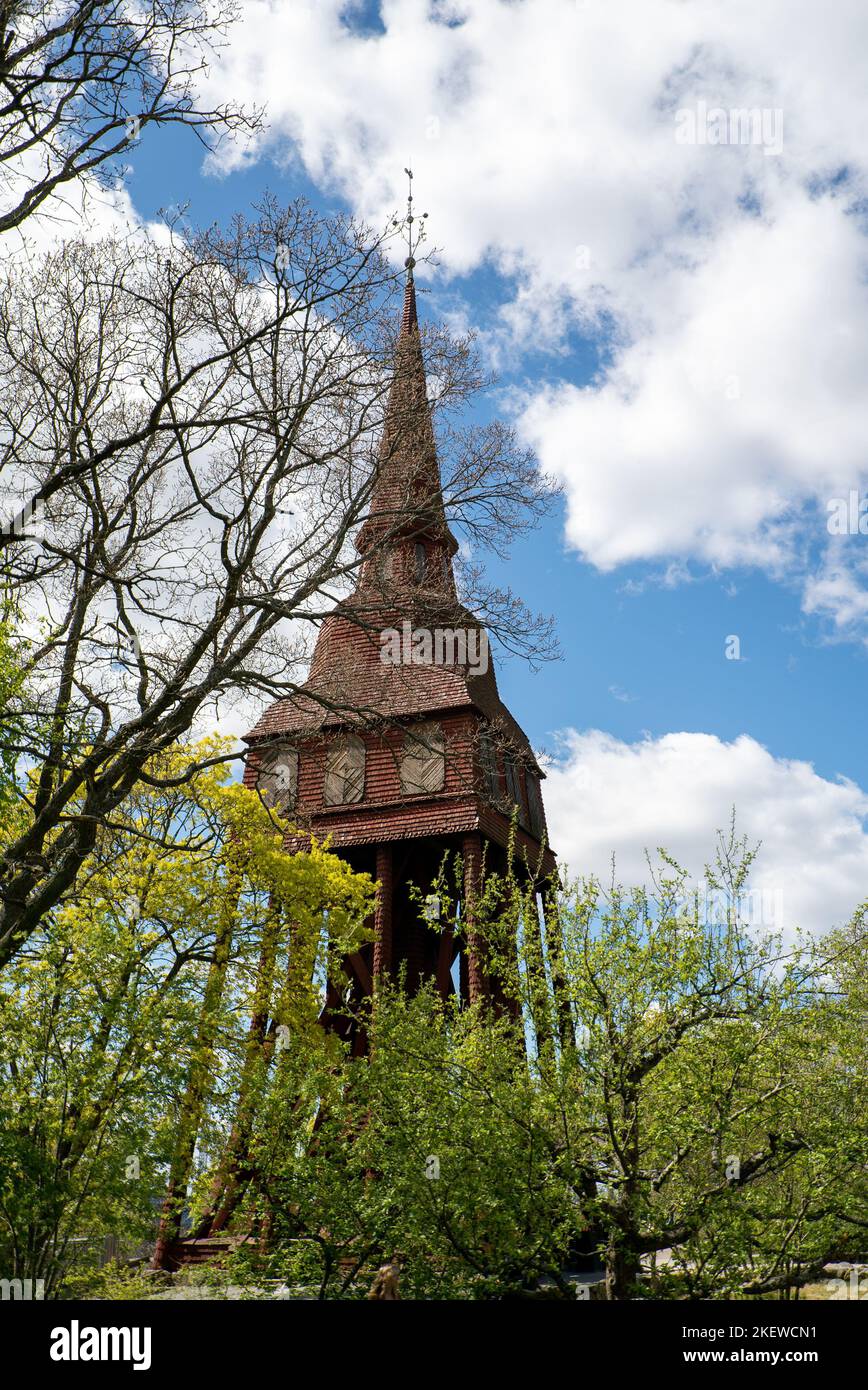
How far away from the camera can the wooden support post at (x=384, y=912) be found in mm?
22016

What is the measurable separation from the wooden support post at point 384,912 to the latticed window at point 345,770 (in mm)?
1478

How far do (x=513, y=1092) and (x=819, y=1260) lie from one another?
10.0 feet

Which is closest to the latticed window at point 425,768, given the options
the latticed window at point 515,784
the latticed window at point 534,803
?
the latticed window at point 515,784

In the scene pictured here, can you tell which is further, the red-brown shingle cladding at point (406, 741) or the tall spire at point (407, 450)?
the red-brown shingle cladding at point (406, 741)

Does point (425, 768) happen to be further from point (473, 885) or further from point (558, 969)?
point (558, 969)

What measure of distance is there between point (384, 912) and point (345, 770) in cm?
339

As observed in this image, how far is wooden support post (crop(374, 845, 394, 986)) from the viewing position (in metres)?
22.0

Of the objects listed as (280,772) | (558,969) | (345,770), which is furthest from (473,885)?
(558,969)

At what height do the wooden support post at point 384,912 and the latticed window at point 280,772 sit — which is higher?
the latticed window at point 280,772

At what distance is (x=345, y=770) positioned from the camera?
23859 millimetres

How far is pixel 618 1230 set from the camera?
8.49m

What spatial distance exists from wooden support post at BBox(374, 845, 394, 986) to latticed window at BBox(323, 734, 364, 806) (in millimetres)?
1478

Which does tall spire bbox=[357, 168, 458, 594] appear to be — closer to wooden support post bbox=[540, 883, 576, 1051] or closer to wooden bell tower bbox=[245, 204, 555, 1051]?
wooden bell tower bbox=[245, 204, 555, 1051]

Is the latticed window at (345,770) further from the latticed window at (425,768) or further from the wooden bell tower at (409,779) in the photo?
the latticed window at (425,768)
